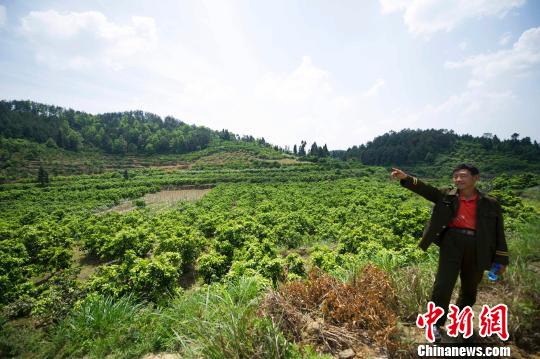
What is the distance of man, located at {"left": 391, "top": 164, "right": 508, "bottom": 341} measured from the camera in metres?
2.94

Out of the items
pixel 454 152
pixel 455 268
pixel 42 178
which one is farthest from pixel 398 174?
pixel 454 152

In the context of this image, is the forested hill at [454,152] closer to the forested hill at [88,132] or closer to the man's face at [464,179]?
the forested hill at [88,132]

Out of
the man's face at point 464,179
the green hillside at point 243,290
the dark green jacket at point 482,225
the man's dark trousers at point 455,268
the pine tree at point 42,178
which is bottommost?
the pine tree at point 42,178

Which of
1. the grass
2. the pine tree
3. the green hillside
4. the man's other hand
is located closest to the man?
the man's other hand

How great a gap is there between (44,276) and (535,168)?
89725mm

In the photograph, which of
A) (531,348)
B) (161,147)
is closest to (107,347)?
(531,348)

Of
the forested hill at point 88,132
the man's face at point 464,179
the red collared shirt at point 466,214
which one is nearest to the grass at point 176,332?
the red collared shirt at point 466,214

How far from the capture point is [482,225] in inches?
115

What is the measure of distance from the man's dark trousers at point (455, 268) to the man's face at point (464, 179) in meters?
0.64

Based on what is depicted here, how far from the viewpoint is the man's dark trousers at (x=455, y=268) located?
9.84ft

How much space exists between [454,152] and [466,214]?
10314 centimetres

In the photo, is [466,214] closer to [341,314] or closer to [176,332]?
[341,314]

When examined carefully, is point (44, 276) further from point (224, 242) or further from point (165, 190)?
point (165, 190)

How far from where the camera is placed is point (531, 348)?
2838 mm
